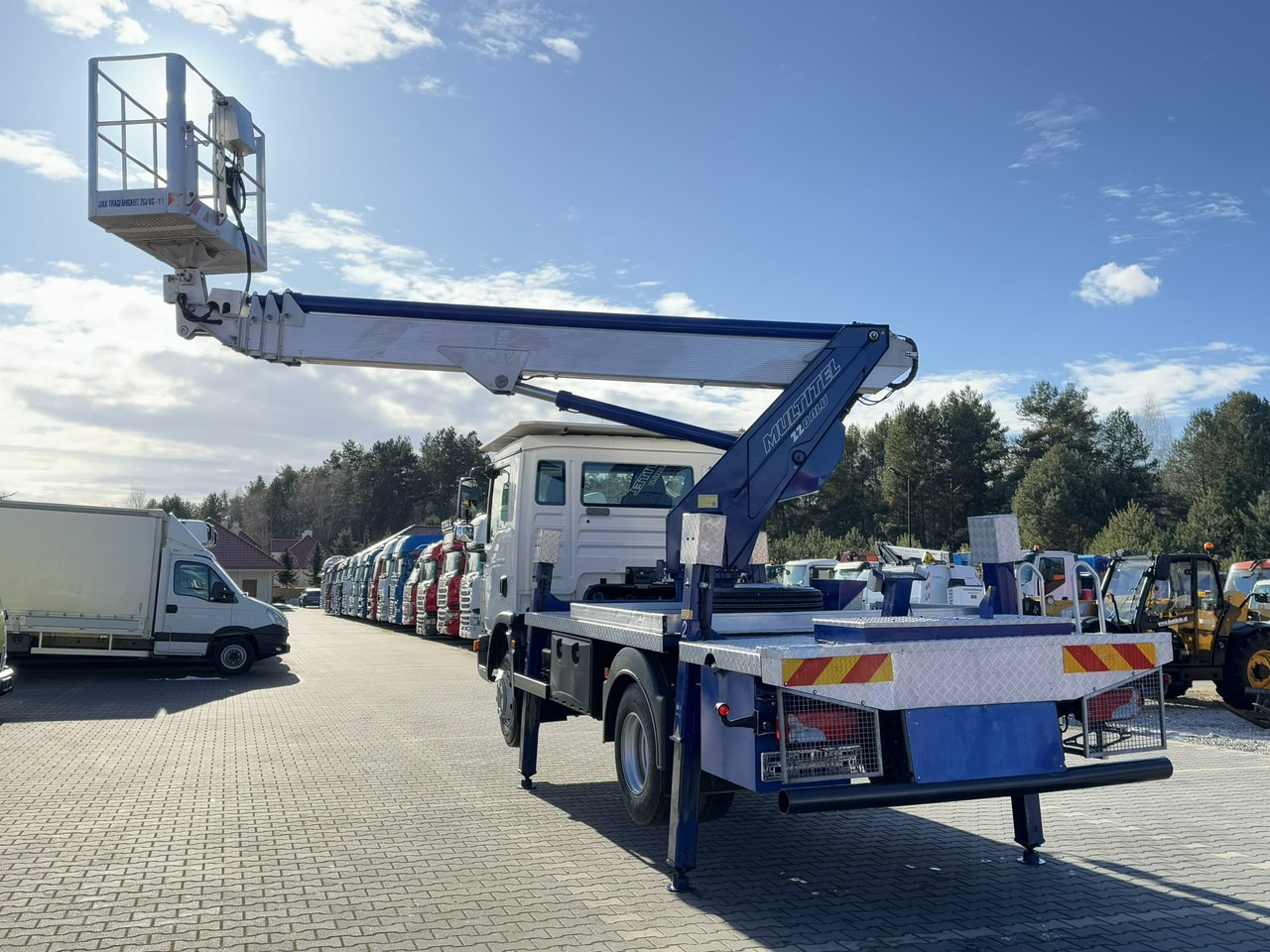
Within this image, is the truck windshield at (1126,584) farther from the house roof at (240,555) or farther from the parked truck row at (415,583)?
the house roof at (240,555)

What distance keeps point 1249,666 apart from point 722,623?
415 inches

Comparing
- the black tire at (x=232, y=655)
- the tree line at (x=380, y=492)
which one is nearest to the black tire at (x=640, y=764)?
the black tire at (x=232, y=655)

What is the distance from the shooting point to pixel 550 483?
39.9 ft

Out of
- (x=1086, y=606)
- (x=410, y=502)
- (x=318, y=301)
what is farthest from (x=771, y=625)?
(x=410, y=502)

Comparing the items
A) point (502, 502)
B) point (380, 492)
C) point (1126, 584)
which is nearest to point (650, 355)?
point (502, 502)

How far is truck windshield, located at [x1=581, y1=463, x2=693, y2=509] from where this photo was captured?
1210 cm

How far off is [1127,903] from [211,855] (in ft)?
17.2

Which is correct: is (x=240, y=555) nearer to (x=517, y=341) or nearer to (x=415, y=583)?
(x=415, y=583)

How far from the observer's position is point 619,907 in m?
5.50

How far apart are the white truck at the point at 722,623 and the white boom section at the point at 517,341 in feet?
0.06

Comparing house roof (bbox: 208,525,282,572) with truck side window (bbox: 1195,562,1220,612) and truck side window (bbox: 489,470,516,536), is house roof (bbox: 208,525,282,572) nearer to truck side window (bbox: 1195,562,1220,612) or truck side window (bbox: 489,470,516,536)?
truck side window (bbox: 489,470,516,536)

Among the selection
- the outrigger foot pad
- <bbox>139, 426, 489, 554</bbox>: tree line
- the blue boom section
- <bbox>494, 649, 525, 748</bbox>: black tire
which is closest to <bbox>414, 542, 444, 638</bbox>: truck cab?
<bbox>494, 649, 525, 748</bbox>: black tire

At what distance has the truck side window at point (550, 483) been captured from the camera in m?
12.1

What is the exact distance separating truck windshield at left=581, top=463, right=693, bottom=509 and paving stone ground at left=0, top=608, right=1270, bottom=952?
2.76 meters
